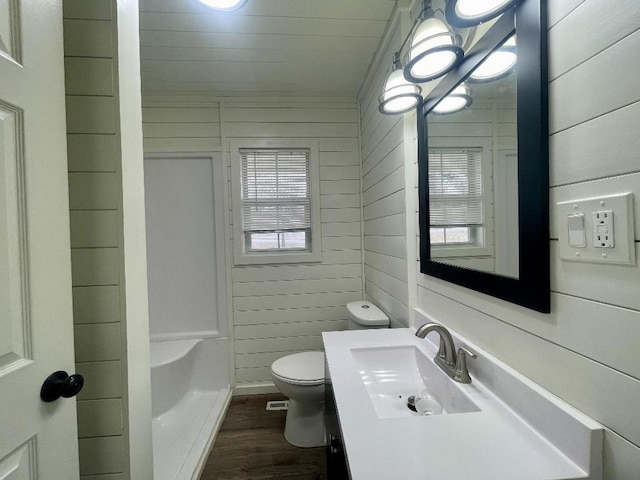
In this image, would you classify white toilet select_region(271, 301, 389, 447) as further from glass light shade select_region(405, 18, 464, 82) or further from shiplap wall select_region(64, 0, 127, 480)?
glass light shade select_region(405, 18, 464, 82)

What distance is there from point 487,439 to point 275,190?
6.89 feet

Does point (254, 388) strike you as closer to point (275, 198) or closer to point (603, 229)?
point (275, 198)

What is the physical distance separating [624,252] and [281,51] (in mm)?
1971

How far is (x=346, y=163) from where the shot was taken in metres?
2.39

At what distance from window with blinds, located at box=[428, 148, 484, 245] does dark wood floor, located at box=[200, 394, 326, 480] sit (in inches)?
58.9

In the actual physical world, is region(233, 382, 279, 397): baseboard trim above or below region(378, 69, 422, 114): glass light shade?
below

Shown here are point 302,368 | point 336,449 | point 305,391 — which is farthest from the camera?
point 302,368

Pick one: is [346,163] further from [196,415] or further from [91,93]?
[196,415]

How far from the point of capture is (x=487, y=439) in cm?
66

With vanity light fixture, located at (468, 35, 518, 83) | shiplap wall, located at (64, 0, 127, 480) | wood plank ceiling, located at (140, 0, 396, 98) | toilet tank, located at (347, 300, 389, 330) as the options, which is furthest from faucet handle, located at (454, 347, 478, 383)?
wood plank ceiling, located at (140, 0, 396, 98)

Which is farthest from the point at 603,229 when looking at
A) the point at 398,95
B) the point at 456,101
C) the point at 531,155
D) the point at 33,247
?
the point at 33,247

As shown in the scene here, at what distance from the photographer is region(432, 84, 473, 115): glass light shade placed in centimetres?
99

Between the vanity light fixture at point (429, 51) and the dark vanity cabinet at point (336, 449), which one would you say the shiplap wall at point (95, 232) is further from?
the vanity light fixture at point (429, 51)

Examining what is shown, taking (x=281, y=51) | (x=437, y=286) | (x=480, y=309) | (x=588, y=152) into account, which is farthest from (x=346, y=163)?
(x=588, y=152)
